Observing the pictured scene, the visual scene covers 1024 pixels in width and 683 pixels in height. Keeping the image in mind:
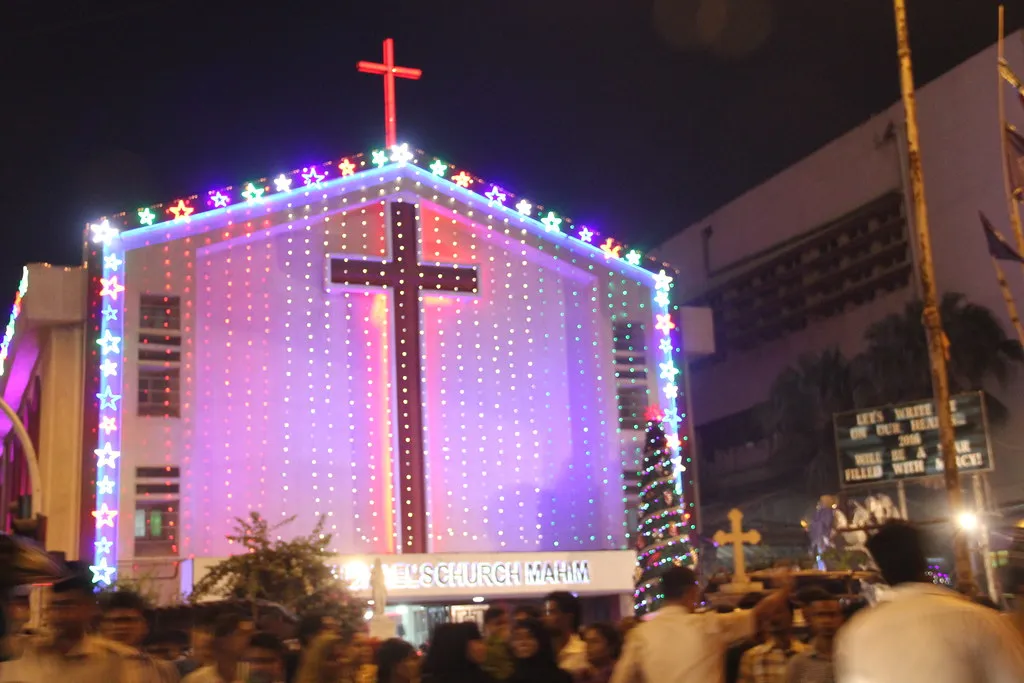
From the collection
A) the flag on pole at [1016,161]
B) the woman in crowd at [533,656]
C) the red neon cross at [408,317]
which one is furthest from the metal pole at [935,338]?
the red neon cross at [408,317]

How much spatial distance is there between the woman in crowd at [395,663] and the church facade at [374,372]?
16.0 m

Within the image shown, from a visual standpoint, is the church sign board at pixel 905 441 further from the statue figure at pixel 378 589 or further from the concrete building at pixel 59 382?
the concrete building at pixel 59 382

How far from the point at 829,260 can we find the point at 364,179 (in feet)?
59.4

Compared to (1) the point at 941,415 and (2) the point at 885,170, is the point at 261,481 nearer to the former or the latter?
(1) the point at 941,415

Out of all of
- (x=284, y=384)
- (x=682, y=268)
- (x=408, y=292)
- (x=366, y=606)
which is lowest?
(x=366, y=606)

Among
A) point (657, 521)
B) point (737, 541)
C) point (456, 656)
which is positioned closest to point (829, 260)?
point (657, 521)

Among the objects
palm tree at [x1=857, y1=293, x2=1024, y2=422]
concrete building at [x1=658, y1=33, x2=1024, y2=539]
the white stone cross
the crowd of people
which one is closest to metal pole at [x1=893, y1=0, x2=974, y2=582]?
the white stone cross

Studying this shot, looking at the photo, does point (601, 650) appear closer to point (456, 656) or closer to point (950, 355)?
point (456, 656)

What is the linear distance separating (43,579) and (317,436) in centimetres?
1870

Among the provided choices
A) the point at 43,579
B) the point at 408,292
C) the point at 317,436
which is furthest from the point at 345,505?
the point at 43,579

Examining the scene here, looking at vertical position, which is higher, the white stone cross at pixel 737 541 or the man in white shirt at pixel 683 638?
the white stone cross at pixel 737 541

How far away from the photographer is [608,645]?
8.30m

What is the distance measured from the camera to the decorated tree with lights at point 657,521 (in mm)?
24719

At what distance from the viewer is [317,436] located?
2552 centimetres
